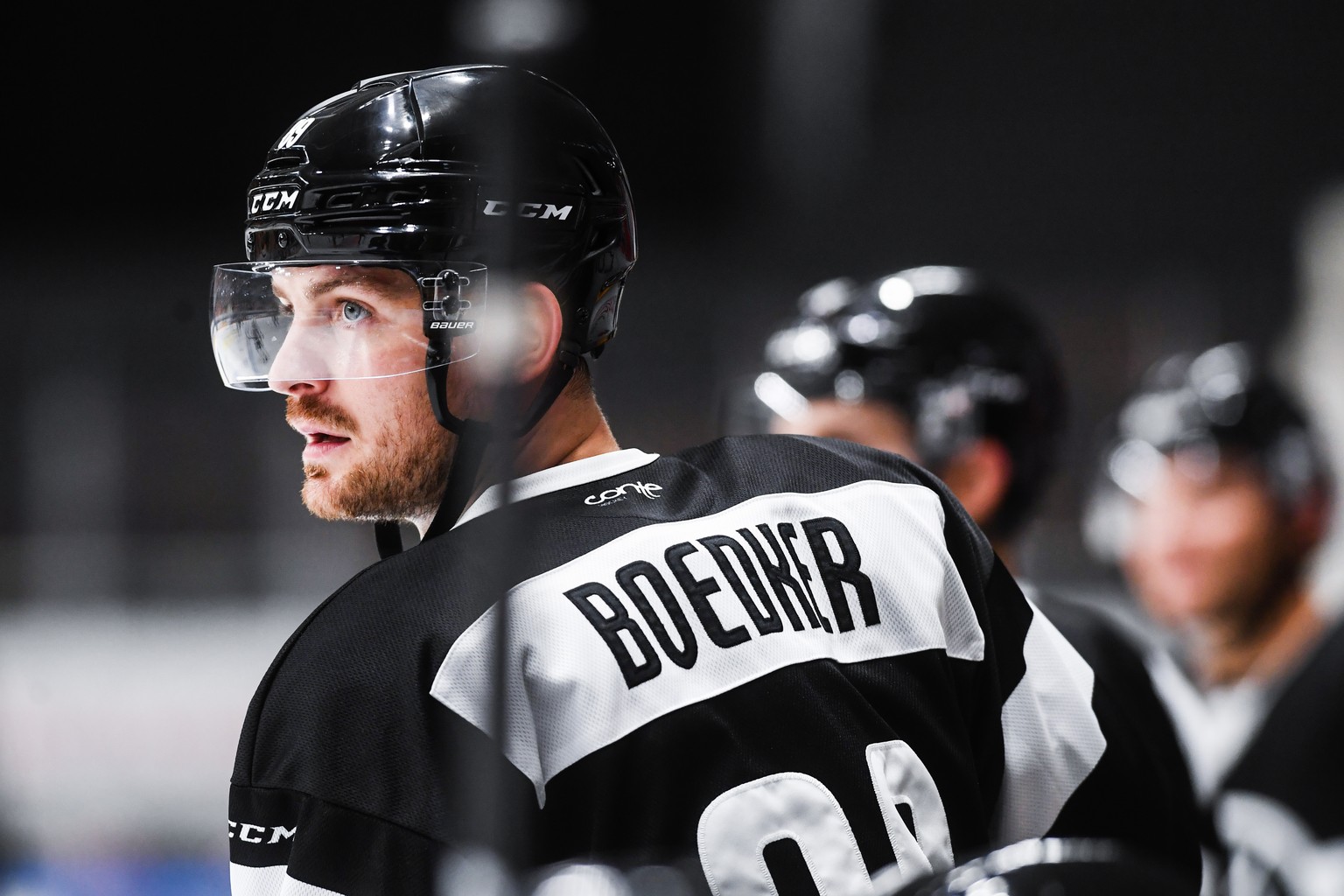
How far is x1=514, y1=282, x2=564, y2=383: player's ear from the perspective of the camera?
41.9 inches

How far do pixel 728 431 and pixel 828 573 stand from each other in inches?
51.2

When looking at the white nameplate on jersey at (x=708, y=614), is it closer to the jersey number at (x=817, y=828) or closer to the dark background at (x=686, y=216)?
the jersey number at (x=817, y=828)

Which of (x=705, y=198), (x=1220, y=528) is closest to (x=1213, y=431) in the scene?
(x=1220, y=528)

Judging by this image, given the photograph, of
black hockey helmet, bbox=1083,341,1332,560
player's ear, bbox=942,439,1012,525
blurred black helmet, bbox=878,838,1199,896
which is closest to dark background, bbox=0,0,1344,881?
black hockey helmet, bbox=1083,341,1332,560

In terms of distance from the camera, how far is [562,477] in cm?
107

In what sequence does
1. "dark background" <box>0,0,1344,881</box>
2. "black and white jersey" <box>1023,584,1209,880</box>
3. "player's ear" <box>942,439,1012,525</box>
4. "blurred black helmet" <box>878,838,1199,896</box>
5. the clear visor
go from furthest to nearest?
"dark background" <box>0,0,1344,881</box>
"player's ear" <box>942,439,1012,525</box>
"black and white jersey" <box>1023,584,1209,880</box>
the clear visor
"blurred black helmet" <box>878,838,1199,896</box>

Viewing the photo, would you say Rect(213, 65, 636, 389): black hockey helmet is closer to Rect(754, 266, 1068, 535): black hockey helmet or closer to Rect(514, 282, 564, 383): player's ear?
Rect(514, 282, 564, 383): player's ear

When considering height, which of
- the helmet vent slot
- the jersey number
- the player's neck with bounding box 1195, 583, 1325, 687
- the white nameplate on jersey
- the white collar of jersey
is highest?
the helmet vent slot

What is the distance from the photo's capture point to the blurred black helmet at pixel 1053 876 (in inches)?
28.5

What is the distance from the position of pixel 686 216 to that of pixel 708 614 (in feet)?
20.0

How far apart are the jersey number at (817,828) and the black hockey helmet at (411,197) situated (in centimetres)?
37

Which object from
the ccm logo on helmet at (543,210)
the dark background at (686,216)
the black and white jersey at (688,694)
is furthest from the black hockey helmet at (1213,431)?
the dark background at (686,216)

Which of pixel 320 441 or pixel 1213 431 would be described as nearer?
pixel 320 441

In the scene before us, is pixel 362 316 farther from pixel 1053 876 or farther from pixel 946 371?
pixel 946 371
